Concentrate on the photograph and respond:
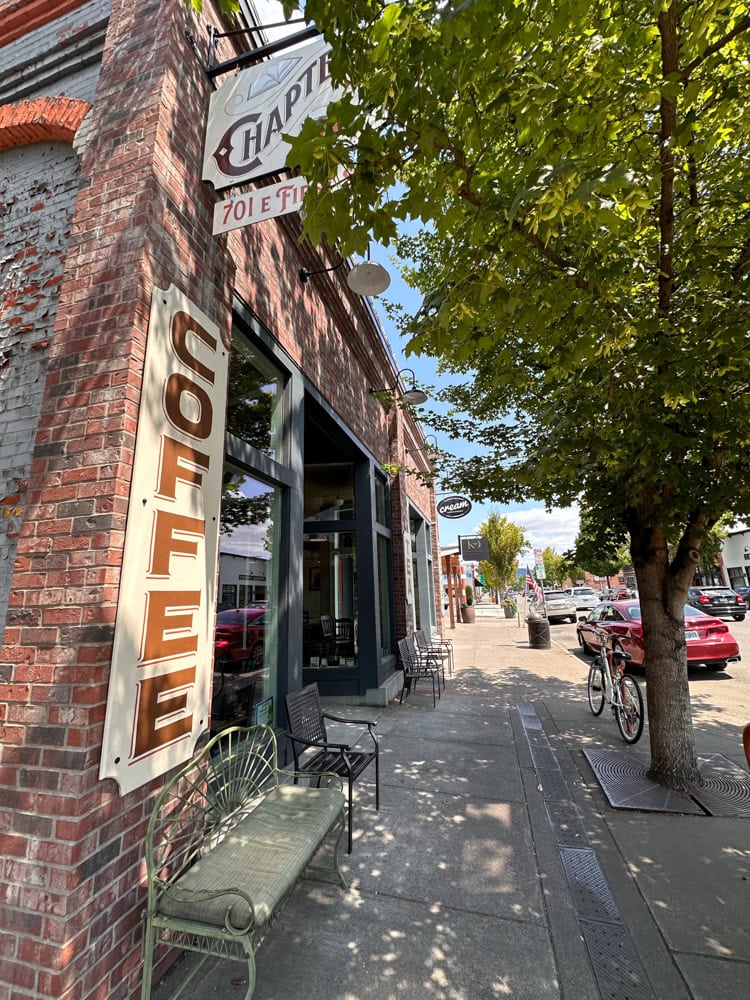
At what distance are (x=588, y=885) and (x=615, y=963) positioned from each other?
2.02 ft

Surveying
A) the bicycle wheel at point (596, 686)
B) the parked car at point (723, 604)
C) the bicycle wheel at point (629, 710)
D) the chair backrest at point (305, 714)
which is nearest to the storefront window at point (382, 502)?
the bicycle wheel at point (596, 686)

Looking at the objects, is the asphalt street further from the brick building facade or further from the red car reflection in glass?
the brick building facade

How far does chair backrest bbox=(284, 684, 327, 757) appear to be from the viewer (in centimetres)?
372

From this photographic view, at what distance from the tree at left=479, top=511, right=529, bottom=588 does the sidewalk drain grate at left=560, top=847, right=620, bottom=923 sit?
27947 millimetres

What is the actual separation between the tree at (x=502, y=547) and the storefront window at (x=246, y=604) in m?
27.5

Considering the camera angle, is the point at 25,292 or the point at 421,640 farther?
the point at 421,640

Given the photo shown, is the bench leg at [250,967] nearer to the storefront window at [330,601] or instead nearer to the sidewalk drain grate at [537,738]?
the sidewalk drain grate at [537,738]

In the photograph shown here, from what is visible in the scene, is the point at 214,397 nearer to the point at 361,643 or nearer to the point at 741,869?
the point at 741,869

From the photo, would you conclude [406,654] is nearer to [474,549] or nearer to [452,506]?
[452,506]

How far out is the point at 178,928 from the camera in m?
1.92

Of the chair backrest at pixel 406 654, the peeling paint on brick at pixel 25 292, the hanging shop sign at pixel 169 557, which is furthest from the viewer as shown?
the chair backrest at pixel 406 654

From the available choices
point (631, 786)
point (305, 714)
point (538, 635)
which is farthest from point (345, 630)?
point (538, 635)

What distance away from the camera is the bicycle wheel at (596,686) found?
6562 mm

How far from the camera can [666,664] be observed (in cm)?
447
